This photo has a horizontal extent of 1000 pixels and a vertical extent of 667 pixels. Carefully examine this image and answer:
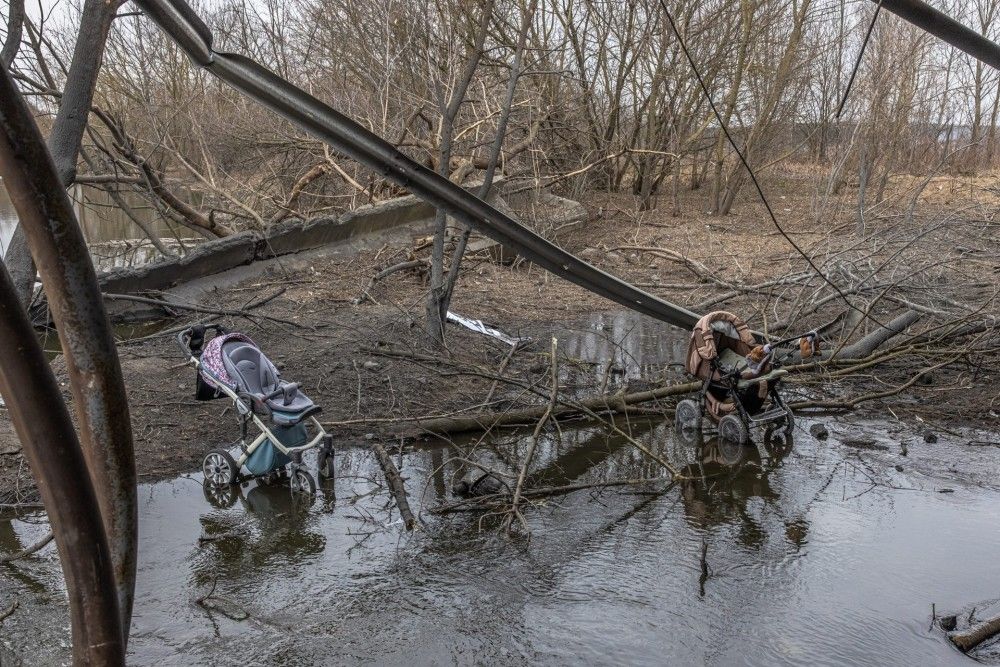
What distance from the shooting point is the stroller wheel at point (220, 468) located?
6328 mm

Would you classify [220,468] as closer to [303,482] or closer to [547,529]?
[303,482]

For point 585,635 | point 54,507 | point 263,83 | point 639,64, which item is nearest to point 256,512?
point 585,635

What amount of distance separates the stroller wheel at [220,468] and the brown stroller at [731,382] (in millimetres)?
3690

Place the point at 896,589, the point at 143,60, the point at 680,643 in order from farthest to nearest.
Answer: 1. the point at 143,60
2. the point at 896,589
3. the point at 680,643

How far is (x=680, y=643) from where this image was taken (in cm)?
456

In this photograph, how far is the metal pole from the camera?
170 centimetres

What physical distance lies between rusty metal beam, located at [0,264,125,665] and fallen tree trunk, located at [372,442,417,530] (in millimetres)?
4422

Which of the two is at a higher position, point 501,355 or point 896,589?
point 501,355

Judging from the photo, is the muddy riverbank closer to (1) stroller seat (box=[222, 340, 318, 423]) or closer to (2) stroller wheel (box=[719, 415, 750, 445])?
(2) stroller wheel (box=[719, 415, 750, 445])

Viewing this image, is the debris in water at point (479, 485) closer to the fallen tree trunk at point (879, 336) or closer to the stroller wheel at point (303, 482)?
the stroller wheel at point (303, 482)

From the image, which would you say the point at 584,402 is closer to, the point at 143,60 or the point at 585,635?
the point at 585,635

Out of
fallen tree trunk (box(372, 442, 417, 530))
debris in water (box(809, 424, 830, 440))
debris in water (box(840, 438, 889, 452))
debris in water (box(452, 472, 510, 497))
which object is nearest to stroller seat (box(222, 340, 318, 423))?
fallen tree trunk (box(372, 442, 417, 530))

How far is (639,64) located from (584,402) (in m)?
12.2

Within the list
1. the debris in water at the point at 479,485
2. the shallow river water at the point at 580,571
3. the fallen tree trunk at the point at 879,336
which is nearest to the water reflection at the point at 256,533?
the shallow river water at the point at 580,571
